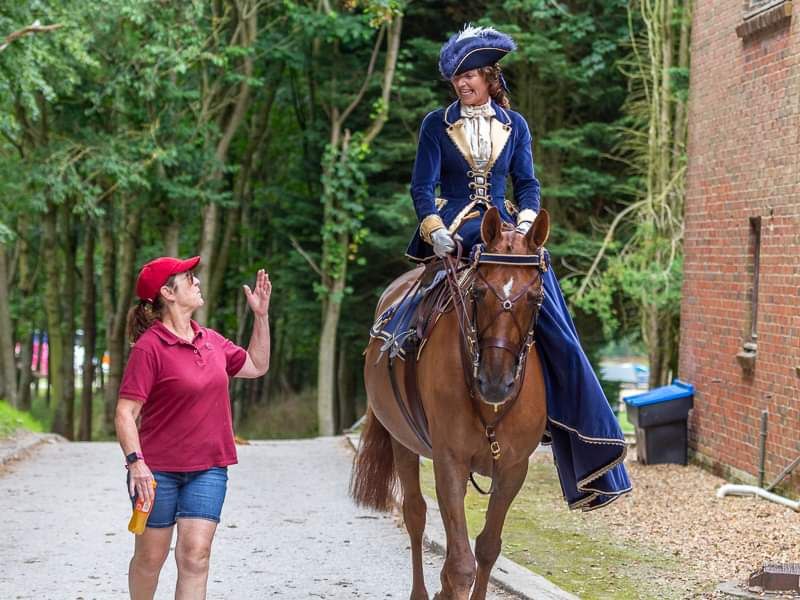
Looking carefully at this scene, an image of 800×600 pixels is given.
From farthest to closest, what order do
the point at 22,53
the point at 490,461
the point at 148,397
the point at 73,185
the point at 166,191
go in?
the point at 166,191 → the point at 73,185 → the point at 22,53 → the point at 490,461 → the point at 148,397

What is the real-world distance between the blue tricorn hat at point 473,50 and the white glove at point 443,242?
3.29 ft

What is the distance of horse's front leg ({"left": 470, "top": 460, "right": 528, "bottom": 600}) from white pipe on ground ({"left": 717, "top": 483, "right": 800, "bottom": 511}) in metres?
5.85

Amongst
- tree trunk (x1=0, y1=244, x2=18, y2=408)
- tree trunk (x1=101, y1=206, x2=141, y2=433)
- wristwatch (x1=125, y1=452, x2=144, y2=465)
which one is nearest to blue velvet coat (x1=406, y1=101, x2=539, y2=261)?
wristwatch (x1=125, y1=452, x2=144, y2=465)

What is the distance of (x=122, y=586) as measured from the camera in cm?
858

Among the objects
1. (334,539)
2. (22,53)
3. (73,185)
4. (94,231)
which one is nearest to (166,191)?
(73,185)

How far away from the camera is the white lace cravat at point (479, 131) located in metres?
7.32

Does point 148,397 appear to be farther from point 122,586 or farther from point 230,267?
point 230,267

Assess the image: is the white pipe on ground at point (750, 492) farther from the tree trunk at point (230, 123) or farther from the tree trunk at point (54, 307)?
the tree trunk at point (54, 307)

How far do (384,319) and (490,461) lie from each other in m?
1.55

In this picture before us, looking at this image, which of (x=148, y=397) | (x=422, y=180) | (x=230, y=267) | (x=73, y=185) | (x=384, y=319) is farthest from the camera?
(x=230, y=267)

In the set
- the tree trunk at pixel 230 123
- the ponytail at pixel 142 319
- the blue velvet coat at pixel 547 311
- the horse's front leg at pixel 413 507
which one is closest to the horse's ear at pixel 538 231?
the blue velvet coat at pixel 547 311

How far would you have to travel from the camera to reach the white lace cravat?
732 centimetres

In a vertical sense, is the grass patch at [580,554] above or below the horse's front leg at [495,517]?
below

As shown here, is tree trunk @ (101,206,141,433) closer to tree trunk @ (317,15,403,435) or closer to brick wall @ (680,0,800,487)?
tree trunk @ (317,15,403,435)
